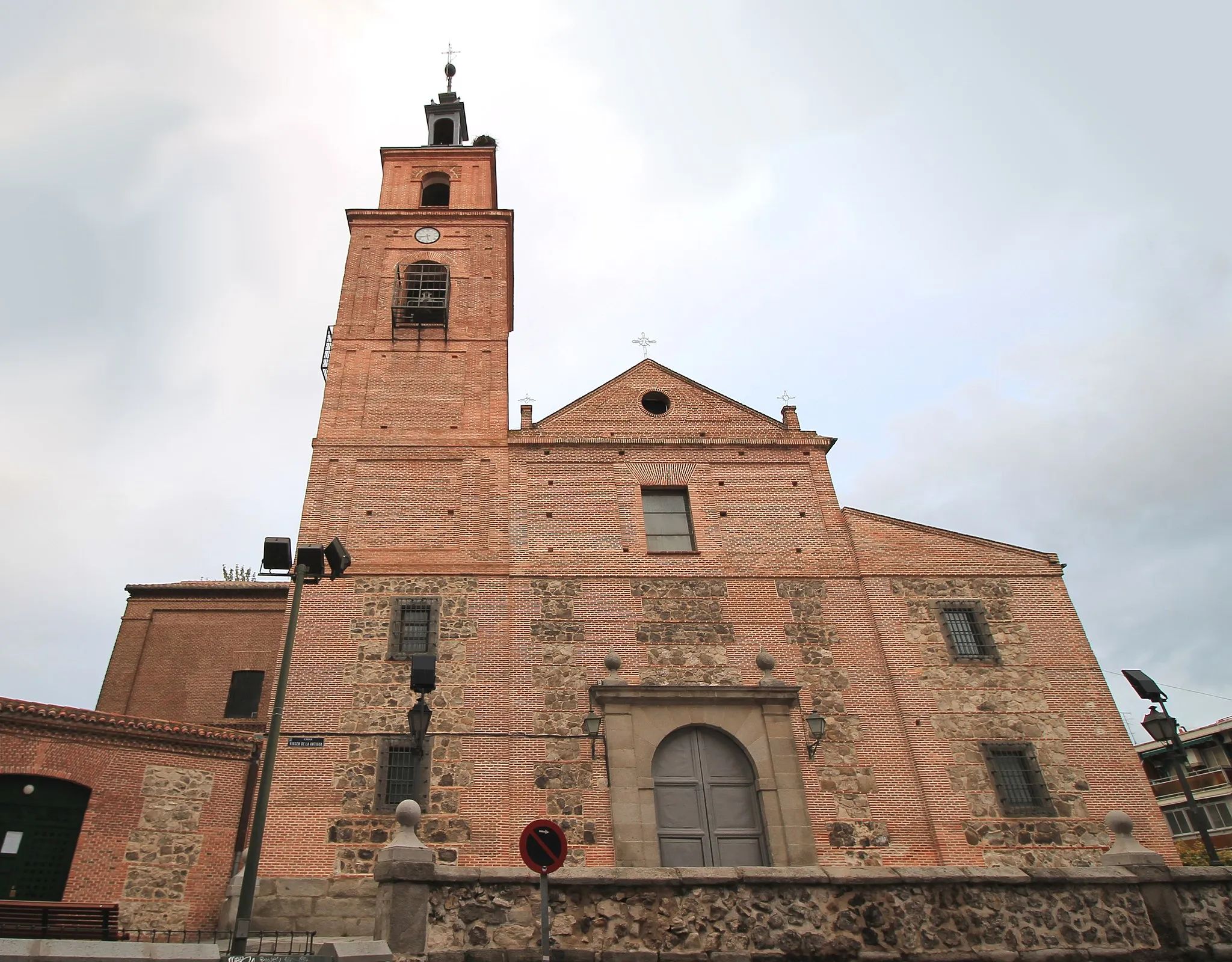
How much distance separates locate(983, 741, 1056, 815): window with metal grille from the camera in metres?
14.0

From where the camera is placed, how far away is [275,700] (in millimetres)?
10047

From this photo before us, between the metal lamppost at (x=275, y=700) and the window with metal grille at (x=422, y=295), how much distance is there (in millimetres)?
9783

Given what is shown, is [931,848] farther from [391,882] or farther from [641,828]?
[391,882]

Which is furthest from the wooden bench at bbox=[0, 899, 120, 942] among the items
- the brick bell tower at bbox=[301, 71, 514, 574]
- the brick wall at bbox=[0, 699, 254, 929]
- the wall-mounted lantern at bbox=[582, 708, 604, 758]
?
the wall-mounted lantern at bbox=[582, 708, 604, 758]

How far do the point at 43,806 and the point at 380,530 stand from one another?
6603 millimetres

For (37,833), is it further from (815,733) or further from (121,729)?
(815,733)

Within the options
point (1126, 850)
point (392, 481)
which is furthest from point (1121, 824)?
point (392, 481)

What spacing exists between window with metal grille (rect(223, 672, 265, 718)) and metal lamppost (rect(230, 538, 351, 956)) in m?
11.6

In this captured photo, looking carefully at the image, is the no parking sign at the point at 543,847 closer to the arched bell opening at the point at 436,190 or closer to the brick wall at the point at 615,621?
the brick wall at the point at 615,621

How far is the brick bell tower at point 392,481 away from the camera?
13.6 metres

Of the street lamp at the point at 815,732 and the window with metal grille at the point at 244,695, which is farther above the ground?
the window with metal grille at the point at 244,695

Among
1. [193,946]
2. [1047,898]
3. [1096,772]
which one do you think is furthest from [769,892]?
[1096,772]

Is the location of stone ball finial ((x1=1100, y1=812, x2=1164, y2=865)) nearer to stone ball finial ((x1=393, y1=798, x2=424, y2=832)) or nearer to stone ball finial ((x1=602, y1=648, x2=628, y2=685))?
stone ball finial ((x1=393, y1=798, x2=424, y2=832))

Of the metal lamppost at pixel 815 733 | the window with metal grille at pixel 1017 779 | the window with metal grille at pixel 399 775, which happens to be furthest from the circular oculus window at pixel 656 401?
the window with metal grille at pixel 1017 779
